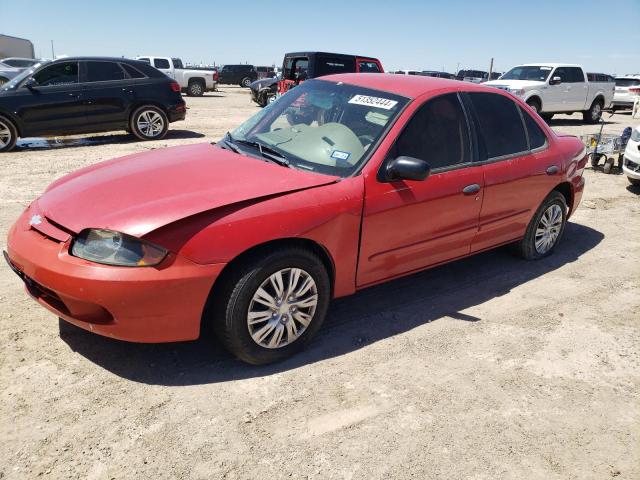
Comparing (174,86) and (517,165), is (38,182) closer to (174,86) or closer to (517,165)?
(174,86)

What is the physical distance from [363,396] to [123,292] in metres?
1.41

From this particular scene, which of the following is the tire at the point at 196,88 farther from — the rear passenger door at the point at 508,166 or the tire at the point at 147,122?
the rear passenger door at the point at 508,166

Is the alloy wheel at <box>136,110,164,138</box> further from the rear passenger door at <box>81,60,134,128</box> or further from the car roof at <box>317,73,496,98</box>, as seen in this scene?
the car roof at <box>317,73,496,98</box>

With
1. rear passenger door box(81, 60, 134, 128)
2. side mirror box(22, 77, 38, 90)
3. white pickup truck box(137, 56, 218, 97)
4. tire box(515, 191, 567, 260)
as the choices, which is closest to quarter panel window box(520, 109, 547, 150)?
tire box(515, 191, 567, 260)

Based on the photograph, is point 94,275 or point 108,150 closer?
point 94,275

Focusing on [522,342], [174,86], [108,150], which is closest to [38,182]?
[108,150]

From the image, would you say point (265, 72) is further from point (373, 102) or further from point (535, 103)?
point (373, 102)

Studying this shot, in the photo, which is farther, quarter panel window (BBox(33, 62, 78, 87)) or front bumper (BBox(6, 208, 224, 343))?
quarter panel window (BBox(33, 62, 78, 87))

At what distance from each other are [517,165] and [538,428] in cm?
228

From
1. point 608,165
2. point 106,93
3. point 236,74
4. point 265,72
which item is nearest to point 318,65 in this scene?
point 106,93

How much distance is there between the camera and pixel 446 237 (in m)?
3.80

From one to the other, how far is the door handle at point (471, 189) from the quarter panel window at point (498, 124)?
1.07 ft

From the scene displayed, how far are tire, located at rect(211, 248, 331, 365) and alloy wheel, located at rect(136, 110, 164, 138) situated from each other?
28.8 feet

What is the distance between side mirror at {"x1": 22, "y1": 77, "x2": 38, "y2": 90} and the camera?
30.4 ft
